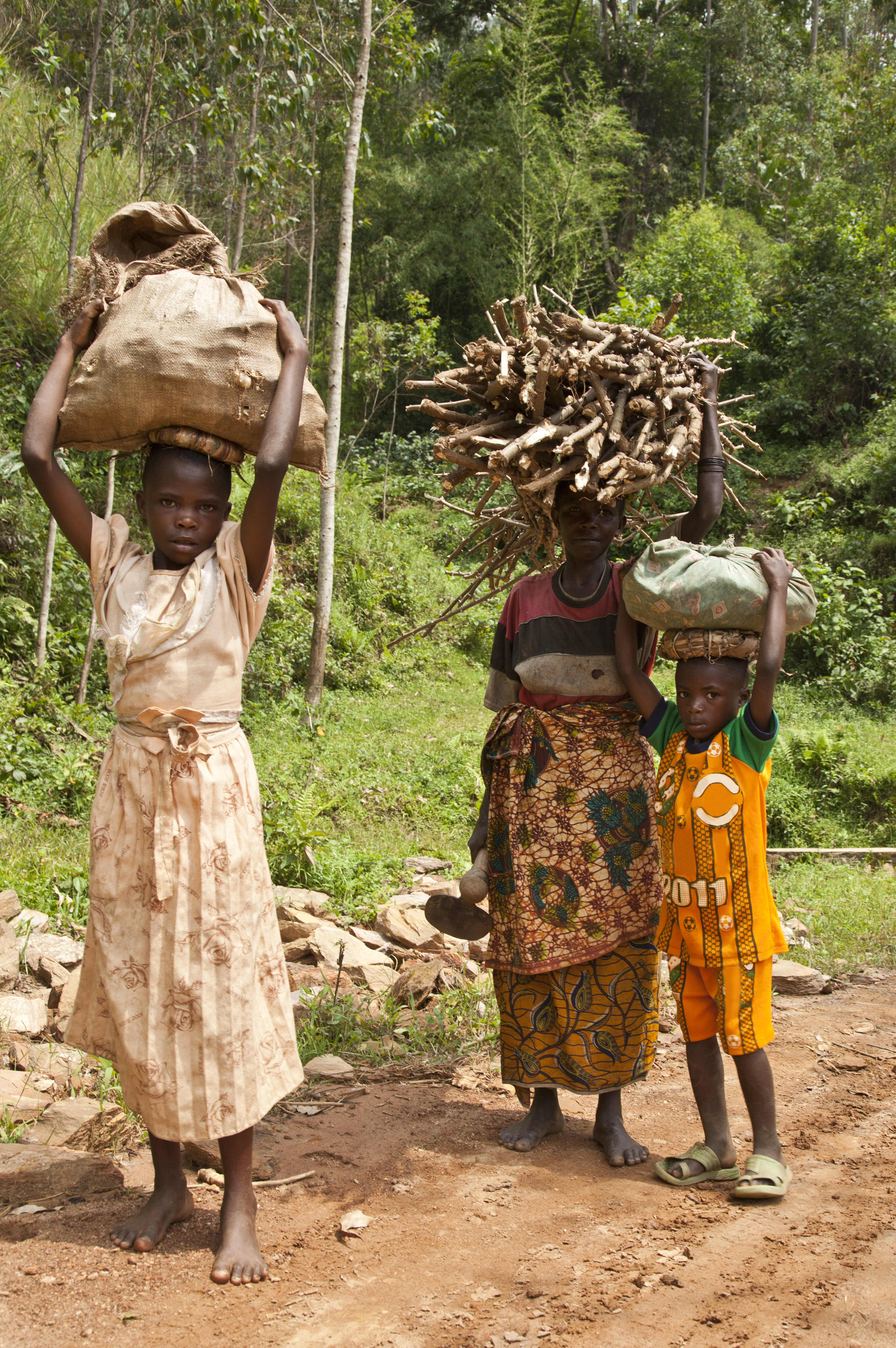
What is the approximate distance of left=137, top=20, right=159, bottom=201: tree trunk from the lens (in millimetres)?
7266

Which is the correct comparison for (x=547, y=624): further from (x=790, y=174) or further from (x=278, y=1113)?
(x=790, y=174)

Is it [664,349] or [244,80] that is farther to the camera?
[244,80]

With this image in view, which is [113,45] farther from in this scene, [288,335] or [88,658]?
[288,335]

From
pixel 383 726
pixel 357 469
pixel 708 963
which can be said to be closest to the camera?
pixel 708 963

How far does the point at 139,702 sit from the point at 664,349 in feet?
5.76

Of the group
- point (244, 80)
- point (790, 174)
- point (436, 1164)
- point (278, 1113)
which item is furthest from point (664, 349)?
point (790, 174)

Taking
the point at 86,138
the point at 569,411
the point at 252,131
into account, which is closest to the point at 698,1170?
the point at 569,411

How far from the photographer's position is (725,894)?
2.49 m

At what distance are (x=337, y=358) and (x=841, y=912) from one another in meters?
5.72

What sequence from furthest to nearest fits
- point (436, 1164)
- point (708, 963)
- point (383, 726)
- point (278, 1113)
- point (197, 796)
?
point (383, 726) < point (278, 1113) < point (436, 1164) < point (708, 963) < point (197, 796)

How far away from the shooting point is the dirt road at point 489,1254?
194 centimetres

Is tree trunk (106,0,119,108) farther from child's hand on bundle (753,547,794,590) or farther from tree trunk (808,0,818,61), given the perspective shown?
tree trunk (808,0,818,61)

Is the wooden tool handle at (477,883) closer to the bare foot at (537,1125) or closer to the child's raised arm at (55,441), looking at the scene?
the bare foot at (537,1125)

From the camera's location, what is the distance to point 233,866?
2.15 meters
